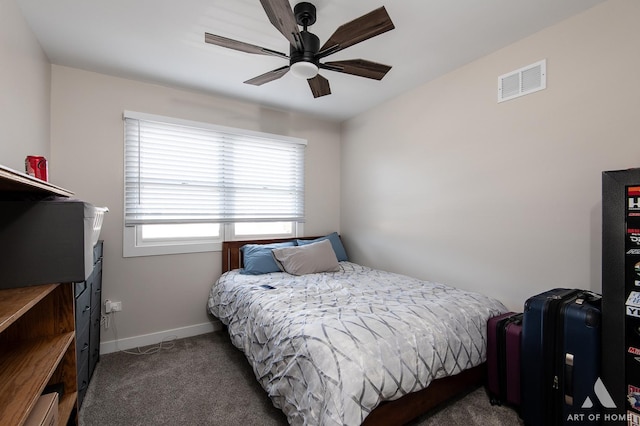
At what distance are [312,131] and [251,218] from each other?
1.43m

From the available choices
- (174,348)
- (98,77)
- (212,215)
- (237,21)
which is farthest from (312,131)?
(174,348)

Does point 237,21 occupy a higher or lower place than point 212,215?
higher

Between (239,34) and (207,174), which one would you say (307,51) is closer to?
(239,34)

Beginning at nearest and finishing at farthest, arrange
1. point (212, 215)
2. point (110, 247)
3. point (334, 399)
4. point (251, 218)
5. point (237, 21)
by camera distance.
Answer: point (334, 399) < point (237, 21) < point (110, 247) < point (212, 215) < point (251, 218)

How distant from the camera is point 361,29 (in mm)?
1551

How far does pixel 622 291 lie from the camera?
4.42ft

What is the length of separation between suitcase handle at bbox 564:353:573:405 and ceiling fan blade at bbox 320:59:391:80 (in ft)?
6.52

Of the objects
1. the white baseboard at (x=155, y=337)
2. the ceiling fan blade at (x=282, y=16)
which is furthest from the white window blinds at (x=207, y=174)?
the ceiling fan blade at (x=282, y=16)

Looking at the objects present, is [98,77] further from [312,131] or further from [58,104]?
[312,131]

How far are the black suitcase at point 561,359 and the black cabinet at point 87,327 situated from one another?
254 cm

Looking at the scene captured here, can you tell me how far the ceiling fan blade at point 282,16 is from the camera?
4.35 feet

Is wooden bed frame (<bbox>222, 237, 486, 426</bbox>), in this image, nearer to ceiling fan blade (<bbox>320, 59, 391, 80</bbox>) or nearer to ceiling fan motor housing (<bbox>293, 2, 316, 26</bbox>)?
ceiling fan blade (<bbox>320, 59, 391, 80</bbox>)

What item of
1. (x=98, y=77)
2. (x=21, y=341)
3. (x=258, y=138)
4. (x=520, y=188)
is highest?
(x=98, y=77)

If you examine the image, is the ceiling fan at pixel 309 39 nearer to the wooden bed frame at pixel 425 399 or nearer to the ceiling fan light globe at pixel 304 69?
the ceiling fan light globe at pixel 304 69
